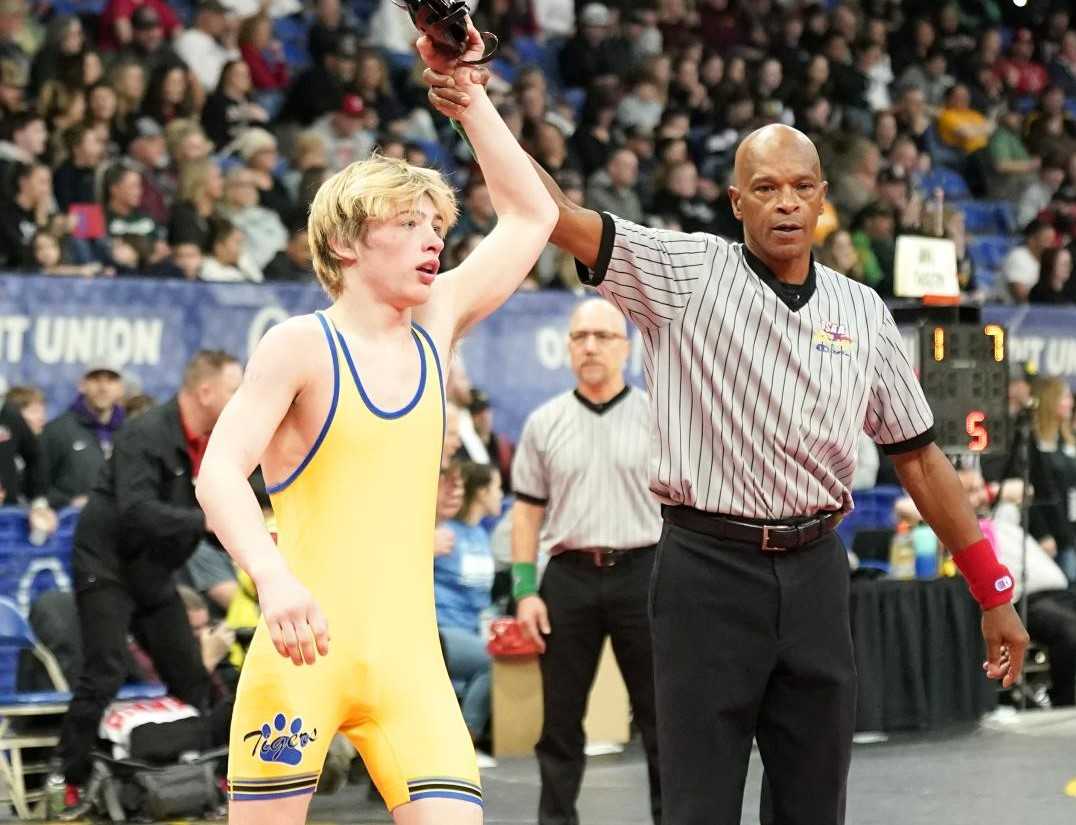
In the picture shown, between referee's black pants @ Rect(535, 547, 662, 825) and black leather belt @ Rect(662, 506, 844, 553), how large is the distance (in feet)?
8.49

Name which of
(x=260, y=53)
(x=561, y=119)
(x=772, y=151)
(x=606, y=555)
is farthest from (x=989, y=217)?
(x=772, y=151)

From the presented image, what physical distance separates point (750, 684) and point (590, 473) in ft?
9.66

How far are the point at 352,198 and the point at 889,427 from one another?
5.09 ft

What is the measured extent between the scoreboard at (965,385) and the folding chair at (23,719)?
4.67 meters

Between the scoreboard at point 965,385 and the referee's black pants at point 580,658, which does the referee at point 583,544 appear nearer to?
the referee's black pants at point 580,658

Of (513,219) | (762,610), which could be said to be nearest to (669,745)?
(762,610)

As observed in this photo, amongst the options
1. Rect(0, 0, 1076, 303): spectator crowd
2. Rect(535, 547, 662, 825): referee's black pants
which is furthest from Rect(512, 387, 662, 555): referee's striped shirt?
Rect(0, 0, 1076, 303): spectator crowd

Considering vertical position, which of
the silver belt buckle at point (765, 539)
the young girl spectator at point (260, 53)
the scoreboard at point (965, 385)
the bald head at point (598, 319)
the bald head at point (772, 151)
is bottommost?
the silver belt buckle at point (765, 539)

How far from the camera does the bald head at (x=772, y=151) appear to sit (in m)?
4.34

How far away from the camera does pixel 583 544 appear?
7.01 metres

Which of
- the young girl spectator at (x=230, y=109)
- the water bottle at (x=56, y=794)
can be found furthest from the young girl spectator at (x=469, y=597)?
the young girl spectator at (x=230, y=109)

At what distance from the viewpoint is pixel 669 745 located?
14.0 ft

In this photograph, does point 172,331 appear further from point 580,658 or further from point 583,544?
point 580,658

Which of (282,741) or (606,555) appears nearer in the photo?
(282,741)
